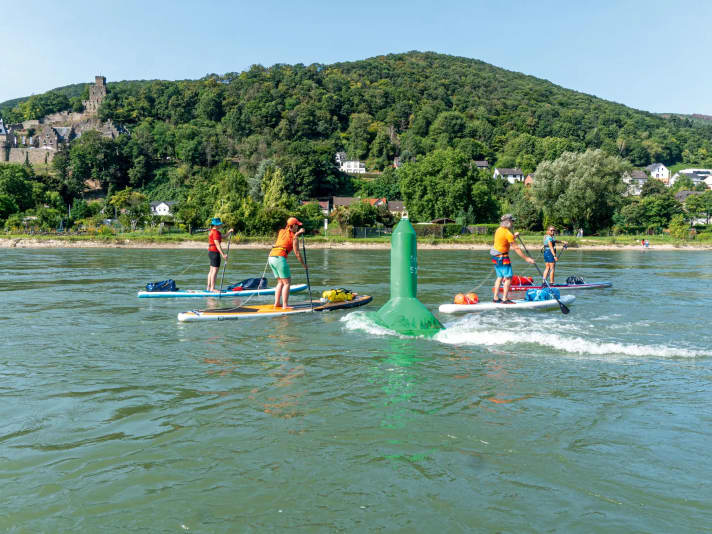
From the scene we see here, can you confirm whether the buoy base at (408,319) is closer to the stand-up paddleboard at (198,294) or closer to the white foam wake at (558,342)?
the white foam wake at (558,342)

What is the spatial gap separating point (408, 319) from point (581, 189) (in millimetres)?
73304

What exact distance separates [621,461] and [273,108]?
203 meters

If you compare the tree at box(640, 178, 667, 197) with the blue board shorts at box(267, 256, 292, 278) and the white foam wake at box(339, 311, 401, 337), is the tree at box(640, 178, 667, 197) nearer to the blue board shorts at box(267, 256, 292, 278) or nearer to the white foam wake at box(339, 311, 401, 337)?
the blue board shorts at box(267, 256, 292, 278)

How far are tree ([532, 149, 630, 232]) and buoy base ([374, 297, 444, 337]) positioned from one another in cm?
7235

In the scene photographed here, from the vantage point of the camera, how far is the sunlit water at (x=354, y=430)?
464 cm

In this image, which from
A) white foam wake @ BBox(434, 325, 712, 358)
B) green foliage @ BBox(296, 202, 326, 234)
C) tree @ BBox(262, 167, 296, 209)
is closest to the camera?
white foam wake @ BBox(434, 325, 712, 358)

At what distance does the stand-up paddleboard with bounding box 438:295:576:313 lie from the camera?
15352mm

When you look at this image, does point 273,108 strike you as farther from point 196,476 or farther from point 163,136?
point 196,476

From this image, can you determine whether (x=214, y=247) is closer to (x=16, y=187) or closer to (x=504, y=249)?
(x=504, y=249)

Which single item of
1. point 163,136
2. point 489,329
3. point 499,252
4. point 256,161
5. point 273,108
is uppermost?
point 273,108

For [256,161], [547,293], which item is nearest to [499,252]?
[547,293]

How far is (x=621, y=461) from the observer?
5551 millimetres

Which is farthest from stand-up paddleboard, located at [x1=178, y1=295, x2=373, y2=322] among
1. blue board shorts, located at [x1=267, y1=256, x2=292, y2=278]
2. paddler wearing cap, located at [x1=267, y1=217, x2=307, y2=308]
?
blue board shorts, located at [x1=267, y1=256, x2=292, y2=278]

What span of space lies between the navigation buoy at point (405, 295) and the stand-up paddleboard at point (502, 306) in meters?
2.87
